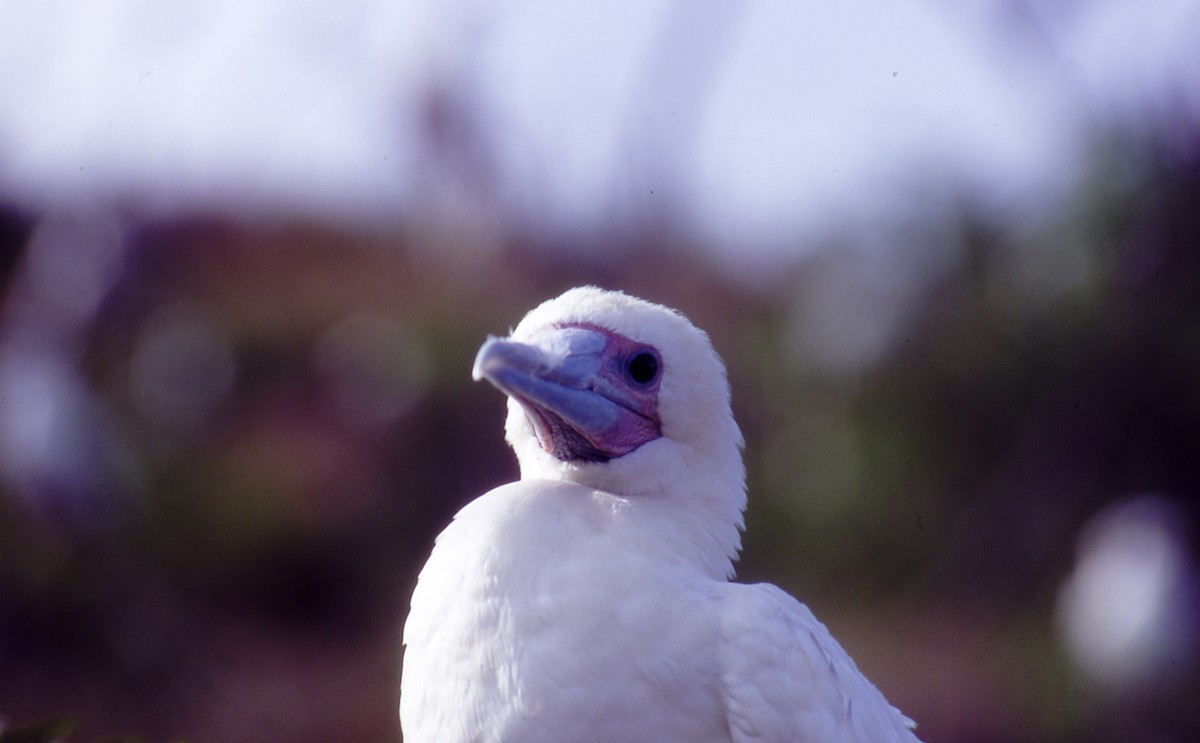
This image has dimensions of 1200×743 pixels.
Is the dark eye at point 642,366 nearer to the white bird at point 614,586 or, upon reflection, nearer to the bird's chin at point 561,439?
the white bird at point 614,586

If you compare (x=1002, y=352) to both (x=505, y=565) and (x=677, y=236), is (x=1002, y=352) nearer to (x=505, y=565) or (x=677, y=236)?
(x=677, y=236)

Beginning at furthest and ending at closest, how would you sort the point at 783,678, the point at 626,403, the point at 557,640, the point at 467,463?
the point at 467,463, the point at 626,403, the point at 783,678, the point at 557,640

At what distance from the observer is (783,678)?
2154mm

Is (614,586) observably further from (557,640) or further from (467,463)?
(467,463)

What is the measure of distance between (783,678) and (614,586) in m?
0.37

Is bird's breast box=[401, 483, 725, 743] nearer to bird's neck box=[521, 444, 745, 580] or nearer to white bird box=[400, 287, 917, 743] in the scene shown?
white bird box=[400, 287, 917, 743]

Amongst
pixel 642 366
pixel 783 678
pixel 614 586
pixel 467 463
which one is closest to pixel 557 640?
pixel 614 586

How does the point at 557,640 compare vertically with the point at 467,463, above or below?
below

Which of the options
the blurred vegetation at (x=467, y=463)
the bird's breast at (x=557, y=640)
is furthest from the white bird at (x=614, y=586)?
the blurred vegetation at (x=467, y=463)

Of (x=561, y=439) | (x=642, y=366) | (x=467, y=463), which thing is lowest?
(x=561, y=439)

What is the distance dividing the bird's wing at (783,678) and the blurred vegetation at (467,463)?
647 centimetres

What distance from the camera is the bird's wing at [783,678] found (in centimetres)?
210

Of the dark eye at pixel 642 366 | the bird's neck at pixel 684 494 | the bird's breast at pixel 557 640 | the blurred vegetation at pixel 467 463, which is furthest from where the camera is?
the blurred vegetation at pixel 467 463

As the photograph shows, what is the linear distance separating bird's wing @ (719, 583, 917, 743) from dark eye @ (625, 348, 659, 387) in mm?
496
